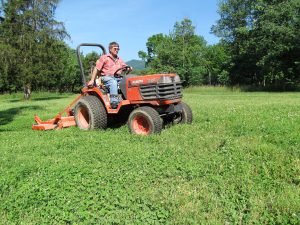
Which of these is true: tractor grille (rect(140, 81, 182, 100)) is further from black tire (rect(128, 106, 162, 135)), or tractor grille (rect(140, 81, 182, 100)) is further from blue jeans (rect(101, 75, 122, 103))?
blue jeans (rect(101, 75, 122, 103))

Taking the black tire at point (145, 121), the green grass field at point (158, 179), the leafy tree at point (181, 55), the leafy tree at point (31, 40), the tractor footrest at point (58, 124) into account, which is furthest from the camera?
the leafy tree at point (181, 55)

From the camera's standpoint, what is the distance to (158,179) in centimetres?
512

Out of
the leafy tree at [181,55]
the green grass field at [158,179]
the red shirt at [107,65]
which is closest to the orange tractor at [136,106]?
the red shirt at [107,65]

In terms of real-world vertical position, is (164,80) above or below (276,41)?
below

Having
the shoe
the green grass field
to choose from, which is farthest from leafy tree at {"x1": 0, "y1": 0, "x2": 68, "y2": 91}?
the green grass field

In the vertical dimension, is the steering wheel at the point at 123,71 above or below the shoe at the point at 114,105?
above

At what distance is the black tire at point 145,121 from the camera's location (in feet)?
26.8

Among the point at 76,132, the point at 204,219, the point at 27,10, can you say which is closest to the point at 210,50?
the point at 27,10

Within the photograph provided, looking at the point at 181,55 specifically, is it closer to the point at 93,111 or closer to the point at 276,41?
the point at 276,41

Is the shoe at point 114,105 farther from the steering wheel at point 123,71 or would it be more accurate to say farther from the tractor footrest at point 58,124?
the tractor footrest at point 58,124

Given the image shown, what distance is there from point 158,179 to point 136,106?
4119 millimetres

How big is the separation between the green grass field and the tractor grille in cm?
114

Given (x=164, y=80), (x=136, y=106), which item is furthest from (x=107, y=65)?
(x=164, y=80)

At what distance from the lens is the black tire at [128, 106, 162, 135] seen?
818 centimetres
